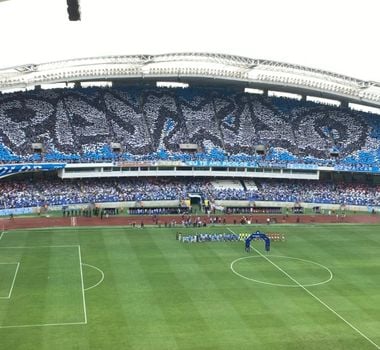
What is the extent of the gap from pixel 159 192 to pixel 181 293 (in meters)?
29.6

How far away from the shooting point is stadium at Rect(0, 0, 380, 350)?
1047 inches

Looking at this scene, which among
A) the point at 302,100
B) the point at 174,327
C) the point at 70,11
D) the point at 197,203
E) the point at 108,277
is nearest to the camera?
the point at 70,11

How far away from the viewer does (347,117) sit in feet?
238

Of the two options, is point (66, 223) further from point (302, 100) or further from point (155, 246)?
point (302, 100)

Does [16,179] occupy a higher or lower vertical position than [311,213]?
higher

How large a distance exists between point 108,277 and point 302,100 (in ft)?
159

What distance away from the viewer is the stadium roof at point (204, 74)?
5912 centimetres

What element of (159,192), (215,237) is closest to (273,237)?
(215,237)

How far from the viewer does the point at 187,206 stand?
57.7m

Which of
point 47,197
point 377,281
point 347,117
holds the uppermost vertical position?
point 347,117

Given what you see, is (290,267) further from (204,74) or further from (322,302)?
(204,74)

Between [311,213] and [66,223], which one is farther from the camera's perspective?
[311,213]

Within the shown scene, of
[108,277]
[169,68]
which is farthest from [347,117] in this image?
[108,277]

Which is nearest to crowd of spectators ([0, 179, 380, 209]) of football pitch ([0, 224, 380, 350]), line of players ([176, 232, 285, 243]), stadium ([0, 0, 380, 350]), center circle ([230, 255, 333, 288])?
stadium ([0, 0, 380, 350])
